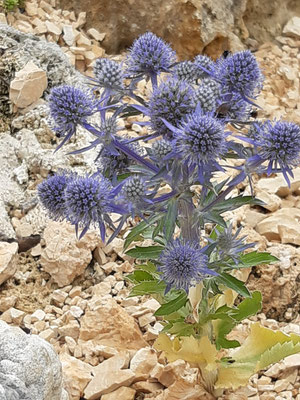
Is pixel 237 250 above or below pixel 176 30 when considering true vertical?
above

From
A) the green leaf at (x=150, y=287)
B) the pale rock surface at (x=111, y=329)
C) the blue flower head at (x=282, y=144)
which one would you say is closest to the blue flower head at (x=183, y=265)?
the green leaf at (x=150, y=287)

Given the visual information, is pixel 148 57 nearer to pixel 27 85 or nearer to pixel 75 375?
pixel 75 375

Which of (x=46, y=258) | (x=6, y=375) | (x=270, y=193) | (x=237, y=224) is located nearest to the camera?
(x=6, y=375)

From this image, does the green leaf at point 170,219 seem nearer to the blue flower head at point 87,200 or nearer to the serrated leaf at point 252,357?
the blue flower head at point 87,200

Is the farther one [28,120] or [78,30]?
[78,30]

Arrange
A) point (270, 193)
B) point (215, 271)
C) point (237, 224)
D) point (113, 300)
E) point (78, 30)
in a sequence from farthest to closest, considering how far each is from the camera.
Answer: point (78, 30) → point (270, 193) → point (237, 224) → point (113, 300) → point (215, 271)

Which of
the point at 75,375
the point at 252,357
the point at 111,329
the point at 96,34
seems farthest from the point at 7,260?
the point at 96,34

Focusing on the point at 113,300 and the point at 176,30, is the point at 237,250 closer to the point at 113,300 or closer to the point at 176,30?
the point at 113,300

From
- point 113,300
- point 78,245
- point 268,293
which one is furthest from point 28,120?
point 268,293
